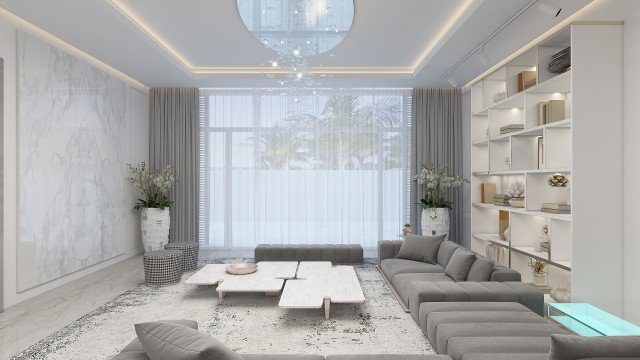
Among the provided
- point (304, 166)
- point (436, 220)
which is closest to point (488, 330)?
point (436, 220)

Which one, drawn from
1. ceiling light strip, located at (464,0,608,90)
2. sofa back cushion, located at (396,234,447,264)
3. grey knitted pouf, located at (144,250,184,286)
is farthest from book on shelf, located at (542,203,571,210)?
grey knitted pouf, located at (144,250,184,286)

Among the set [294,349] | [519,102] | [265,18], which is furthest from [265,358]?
[519,102]

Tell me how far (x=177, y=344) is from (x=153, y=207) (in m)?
5.11

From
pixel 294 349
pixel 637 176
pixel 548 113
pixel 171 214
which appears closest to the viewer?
pixel 294 349

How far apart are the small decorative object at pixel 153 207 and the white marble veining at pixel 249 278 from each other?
6.21 ft

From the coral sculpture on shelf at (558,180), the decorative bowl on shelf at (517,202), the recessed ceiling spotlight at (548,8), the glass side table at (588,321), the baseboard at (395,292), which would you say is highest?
the recessed ceiling spotlight at (548,8)

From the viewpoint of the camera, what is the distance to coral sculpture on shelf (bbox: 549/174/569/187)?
391cm

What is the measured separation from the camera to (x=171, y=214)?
6730 millimetres

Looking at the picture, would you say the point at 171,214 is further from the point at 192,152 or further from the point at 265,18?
the point at 265,18

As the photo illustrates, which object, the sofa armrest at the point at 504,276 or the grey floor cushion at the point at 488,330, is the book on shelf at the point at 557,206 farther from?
the grey floor cushion at the point at 488,330

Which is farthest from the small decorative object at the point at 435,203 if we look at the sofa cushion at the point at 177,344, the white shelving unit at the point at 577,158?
the sofa cushion at the point at 177,344

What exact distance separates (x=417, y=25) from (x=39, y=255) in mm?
4925

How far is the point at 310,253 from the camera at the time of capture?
549cm

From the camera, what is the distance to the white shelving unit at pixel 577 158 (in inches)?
132
